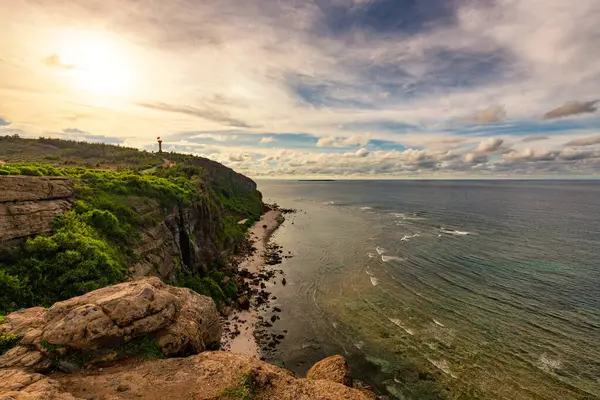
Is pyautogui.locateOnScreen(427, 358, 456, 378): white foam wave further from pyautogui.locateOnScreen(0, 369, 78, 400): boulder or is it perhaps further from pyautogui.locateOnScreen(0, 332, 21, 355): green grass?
pyautogui.locateOnScreen(0, 332, 21, 355): green grass

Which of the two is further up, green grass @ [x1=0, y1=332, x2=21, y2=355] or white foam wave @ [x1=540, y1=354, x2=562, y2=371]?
green grass @ [x1=0, y1=332, x2=21, y2=355]

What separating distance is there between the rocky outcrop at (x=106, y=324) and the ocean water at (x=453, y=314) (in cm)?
1656

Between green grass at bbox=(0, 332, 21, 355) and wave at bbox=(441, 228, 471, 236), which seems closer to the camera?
green grass at bbox=(0, 332, 21, 355)

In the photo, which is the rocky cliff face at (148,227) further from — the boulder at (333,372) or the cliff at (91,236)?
the boulder at (333,372)

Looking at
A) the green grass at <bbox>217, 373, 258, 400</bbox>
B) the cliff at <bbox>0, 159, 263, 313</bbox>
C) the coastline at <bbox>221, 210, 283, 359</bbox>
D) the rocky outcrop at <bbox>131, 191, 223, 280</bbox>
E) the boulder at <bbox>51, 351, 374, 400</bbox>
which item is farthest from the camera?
the coastline at <bbox>221, 210, 283, 359</bbox>

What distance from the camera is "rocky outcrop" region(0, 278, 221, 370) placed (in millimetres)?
15414

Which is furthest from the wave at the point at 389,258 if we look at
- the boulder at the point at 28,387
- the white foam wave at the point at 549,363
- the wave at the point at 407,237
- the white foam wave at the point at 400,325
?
the boulder at the point at 28,387

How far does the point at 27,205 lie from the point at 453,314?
50.8 m

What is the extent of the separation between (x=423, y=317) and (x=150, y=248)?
37461mm

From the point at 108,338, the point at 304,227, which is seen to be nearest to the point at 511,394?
the point at 108,338

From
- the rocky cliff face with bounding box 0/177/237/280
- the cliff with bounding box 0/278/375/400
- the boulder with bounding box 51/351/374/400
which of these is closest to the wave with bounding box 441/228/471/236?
the rocky cliff face with bounding box 0/177/237/280

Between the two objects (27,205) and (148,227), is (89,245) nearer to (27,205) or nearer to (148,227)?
(27,205)

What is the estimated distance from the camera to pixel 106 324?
16.6 meters

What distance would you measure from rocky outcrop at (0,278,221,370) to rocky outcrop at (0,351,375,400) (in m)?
1.33
